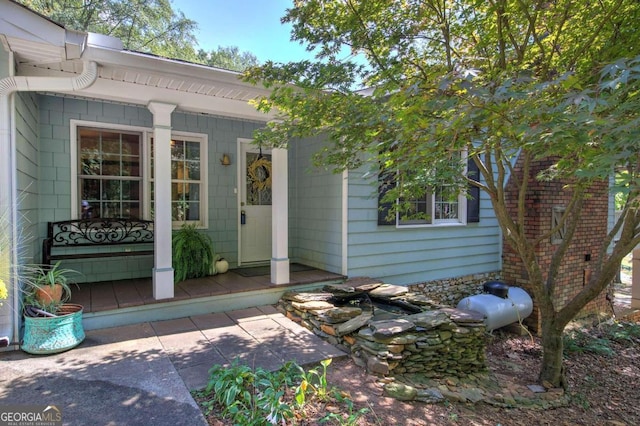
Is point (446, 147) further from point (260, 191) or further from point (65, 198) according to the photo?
point (65, 198)

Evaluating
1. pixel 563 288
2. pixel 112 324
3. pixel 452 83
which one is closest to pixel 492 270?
pixel 563 288

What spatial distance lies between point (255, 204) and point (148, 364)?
3.42 m

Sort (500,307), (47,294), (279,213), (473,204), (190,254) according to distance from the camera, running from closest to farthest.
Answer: (47,294), (279,213), (190,254), (500,307), (473,204)

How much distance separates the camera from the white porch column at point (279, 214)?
4520 mm

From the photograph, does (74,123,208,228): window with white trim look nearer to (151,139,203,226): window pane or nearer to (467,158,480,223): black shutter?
(151,139,203,226): window pane

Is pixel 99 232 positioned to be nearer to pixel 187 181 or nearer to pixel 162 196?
pixel 187 181

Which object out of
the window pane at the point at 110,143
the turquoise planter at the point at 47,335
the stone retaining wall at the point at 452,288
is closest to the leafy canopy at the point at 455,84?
the stone retaining wall at the point at 452,288

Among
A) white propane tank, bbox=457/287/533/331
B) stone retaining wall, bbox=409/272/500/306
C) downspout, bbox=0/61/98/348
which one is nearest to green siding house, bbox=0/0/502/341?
downspout, bbox=0/61/98/348

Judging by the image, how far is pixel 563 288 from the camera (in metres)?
5.92

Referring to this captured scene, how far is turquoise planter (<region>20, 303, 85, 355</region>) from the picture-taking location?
2.94 m

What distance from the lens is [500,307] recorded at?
512 cm

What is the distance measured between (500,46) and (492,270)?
467 centimetres

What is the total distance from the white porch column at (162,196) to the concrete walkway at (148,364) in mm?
457

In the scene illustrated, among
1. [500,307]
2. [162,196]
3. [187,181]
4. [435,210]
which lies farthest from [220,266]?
[500,307]
